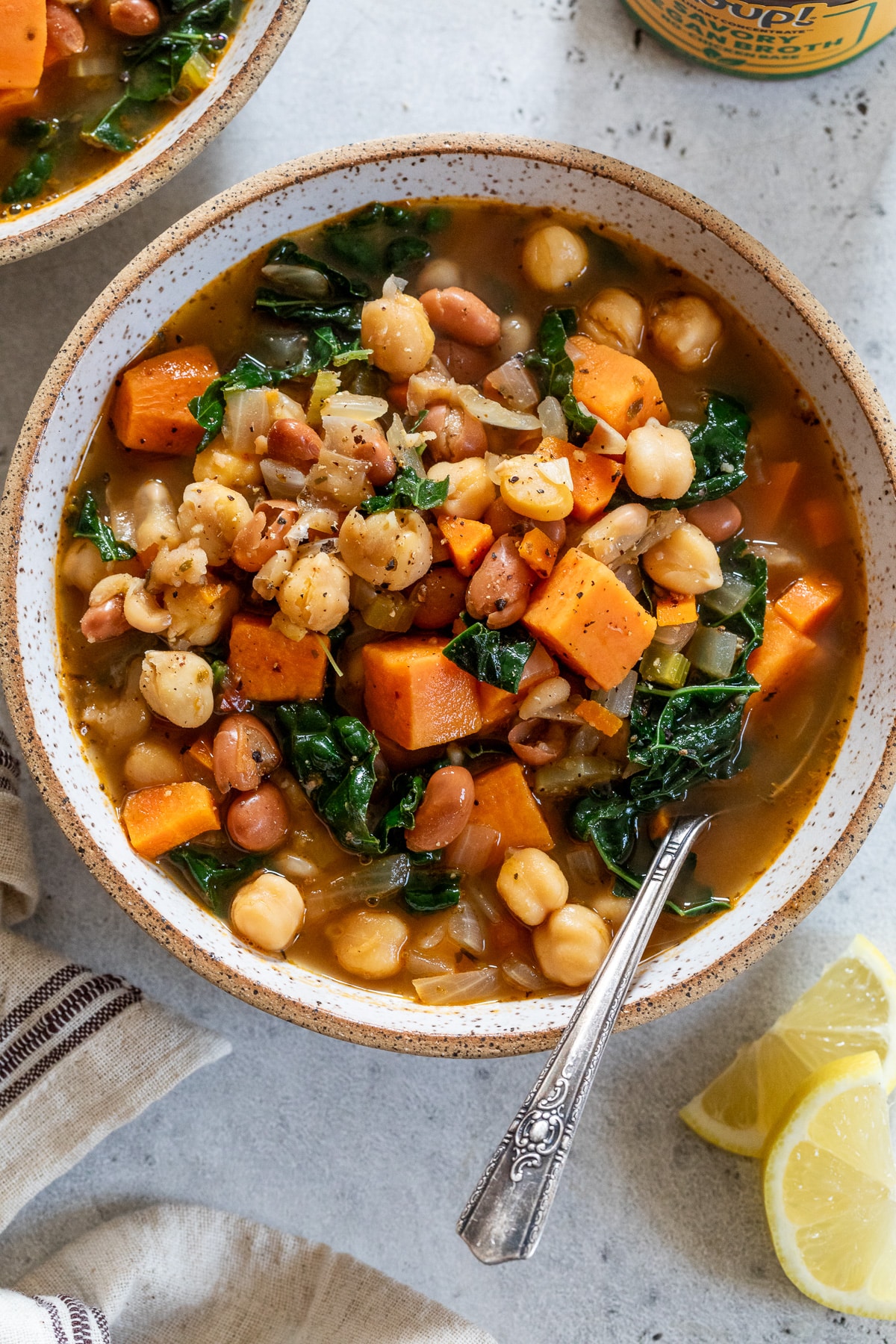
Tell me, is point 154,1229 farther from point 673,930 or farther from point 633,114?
point 633,114

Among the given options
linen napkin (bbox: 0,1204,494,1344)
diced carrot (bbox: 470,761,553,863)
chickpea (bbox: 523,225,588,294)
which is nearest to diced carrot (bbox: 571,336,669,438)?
chickpea (bbox: 523,225,588,294)

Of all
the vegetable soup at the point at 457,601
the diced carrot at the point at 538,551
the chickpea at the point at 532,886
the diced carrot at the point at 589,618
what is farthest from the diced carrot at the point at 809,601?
the chickpea at the point at 532,886

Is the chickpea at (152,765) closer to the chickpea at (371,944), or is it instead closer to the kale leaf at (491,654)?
the chickpea at (371,944)

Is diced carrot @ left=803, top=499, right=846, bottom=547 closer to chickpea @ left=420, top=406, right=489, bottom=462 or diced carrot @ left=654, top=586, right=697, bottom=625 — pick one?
diced carrot @ left=654, top=586, right=697, bottom=625

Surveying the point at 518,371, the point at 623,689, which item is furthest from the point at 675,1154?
the point at 518,371

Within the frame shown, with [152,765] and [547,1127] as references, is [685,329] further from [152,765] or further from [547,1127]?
[547,1127]

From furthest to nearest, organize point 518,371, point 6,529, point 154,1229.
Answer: point 154,1229 → point 518,371 → point 6,529

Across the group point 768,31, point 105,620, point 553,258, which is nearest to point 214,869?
point 105,620
